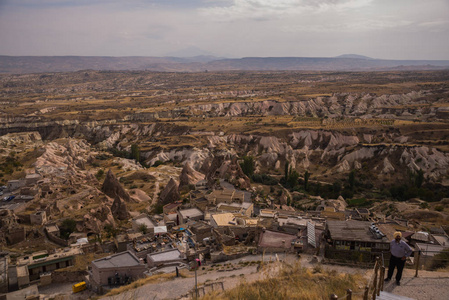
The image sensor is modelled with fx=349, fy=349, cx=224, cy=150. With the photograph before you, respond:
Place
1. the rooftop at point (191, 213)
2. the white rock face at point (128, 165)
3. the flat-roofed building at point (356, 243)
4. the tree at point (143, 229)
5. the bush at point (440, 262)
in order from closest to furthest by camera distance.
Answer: the bush at point (440, 262), the flat-roofed building at point (356, 243), the tree at point (143, 229), the rooftop at point (191, 213), the white rock face at point (128, 165)

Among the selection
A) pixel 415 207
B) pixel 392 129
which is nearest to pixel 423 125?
pixel 392 129

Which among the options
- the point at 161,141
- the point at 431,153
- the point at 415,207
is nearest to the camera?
the point at 415,207

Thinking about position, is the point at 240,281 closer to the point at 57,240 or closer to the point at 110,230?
the point at 57,240

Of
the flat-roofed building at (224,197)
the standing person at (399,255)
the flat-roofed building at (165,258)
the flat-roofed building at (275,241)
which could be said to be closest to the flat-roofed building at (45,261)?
the flat-roofed building at (165,258)

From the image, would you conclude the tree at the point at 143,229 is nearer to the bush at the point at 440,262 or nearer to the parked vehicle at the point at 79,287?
the parked vehicle at the point at 79,287

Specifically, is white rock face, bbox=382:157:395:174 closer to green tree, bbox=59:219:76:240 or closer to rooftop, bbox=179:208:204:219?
rooftop, bbox=179:208:204:219

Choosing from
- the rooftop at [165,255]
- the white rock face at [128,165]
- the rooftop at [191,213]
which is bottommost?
the white rock face at [128,165]

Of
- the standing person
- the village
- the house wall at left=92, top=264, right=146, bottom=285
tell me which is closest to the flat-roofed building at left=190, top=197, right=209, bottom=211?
the village

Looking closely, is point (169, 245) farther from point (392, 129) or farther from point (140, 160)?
point (392, 129)
